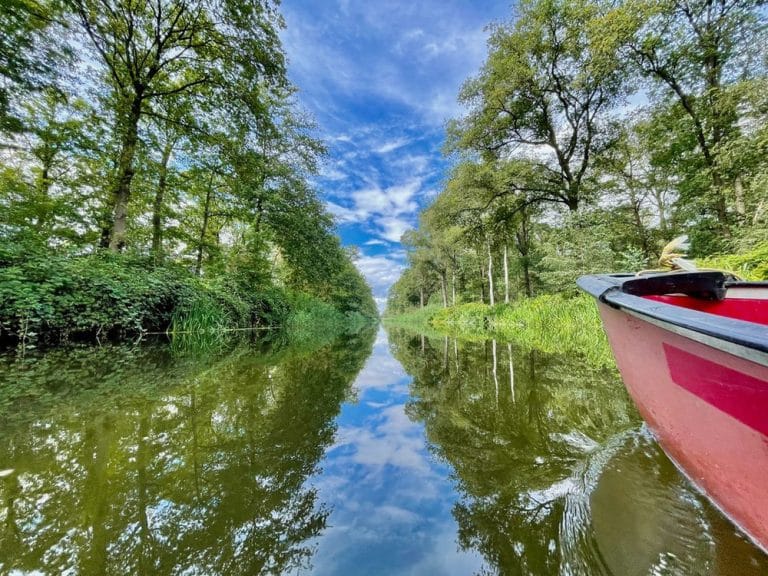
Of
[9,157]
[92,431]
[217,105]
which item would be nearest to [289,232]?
[217,105]

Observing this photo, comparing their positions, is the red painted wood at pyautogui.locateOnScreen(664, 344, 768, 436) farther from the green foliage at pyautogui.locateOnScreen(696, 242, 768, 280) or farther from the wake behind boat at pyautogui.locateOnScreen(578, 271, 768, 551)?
the green foliage at pyautogui.locateOnScreen(696, 242, 768, 280)

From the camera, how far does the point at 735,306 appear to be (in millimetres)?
1873

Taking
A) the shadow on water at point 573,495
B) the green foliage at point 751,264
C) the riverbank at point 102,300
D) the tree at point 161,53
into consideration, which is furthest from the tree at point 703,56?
the riverbank at point 102,300

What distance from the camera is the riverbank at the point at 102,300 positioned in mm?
4797

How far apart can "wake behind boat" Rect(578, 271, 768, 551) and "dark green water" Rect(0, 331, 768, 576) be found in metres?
0.16

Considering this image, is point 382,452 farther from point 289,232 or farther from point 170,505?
point 289,232

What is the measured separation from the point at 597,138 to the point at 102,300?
52.5 feet

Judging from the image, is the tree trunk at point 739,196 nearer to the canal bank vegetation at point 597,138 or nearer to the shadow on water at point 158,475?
the canal bank vegetation at point 597,138

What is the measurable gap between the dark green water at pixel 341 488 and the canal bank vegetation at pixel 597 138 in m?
5.30

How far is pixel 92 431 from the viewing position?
5.79ft

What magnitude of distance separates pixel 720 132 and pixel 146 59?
55.7 ft

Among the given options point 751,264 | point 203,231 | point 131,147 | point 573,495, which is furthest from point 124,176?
point 751,264

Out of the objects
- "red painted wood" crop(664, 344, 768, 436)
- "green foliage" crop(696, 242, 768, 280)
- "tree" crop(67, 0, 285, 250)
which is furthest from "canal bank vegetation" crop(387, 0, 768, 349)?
"tree" crop(67, 0, 285, 250)

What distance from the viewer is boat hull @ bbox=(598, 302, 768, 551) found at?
2.48ft
